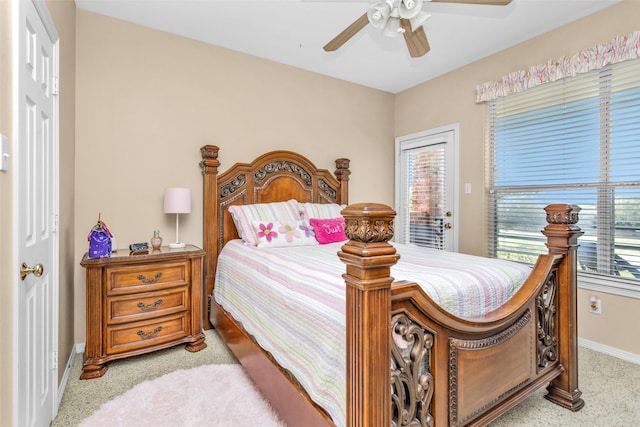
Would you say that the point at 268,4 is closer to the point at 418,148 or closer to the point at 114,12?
the point at 114,12

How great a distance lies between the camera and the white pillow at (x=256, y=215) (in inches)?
114

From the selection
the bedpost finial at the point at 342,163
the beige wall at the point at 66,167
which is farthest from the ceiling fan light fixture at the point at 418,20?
the beige wall at the point at 66,167

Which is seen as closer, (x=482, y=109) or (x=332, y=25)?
(x=332, y=25)

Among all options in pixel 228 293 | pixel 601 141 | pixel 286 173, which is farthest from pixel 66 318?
pixel 601 141

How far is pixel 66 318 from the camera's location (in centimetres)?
226

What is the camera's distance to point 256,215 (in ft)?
9.87

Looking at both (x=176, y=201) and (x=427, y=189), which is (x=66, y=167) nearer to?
(x=176, y=201)

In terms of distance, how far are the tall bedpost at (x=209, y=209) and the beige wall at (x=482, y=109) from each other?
268cm

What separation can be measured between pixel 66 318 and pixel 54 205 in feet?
3.09

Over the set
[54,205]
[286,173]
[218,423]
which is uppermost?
[286,173]

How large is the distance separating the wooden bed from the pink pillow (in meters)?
1.11

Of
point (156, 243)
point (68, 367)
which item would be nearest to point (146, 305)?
point (156, 243)

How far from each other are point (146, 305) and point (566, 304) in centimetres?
280

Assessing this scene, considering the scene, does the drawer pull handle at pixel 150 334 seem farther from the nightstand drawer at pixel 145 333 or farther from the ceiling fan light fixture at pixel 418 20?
the ceiling fan light fixture at pixel 418 20
